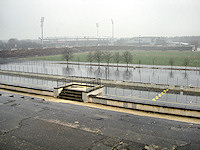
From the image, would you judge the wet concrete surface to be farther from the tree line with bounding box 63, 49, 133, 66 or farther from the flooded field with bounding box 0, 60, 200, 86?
the tree line with bounding box 63, 49, 133, 66

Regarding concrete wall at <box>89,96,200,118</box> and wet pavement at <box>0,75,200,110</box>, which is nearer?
concrete wall at <box>89,96,200,118</box>

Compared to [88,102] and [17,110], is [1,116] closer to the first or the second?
[17,110]

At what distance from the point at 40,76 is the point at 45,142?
2922 centimetres

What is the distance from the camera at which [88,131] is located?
429 inches

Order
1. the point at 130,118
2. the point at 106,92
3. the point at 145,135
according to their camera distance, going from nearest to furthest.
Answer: the point at 145,135 < the point at 130,118 < the point at 106,92

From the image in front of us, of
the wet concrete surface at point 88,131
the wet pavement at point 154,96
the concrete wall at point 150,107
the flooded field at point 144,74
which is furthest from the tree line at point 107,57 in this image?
the wet concrete surface at point 88,131

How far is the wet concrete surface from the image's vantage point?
9383 mm

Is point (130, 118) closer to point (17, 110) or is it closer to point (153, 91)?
point (17, 110)

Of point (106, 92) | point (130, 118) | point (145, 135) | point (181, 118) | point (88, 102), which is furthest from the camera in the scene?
point (106, 92)

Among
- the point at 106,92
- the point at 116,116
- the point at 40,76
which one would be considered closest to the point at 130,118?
the point at 116,116

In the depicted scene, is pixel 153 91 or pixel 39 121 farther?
pixel 153 91

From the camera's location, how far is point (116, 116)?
1377 cm

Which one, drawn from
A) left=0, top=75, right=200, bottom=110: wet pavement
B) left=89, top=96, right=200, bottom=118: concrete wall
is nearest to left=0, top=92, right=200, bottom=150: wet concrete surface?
left=89, top=96, right=200, bottom=118: concrete wall

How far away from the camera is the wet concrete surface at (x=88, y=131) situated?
9.38m
